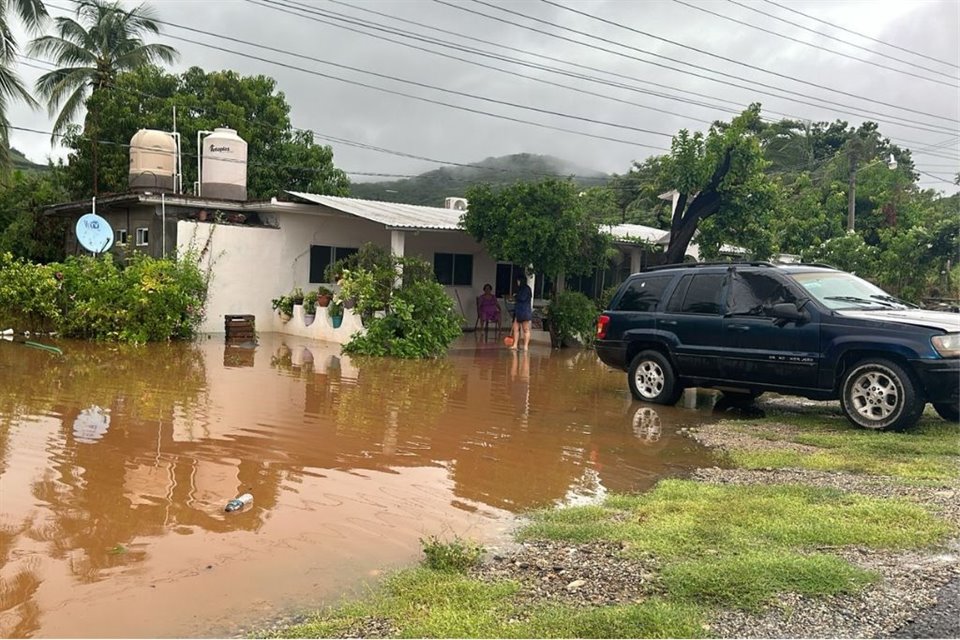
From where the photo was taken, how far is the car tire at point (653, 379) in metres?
10.2

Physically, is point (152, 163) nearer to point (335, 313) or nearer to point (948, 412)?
point (335, 313)

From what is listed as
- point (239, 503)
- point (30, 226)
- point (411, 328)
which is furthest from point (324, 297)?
point (30, 226)

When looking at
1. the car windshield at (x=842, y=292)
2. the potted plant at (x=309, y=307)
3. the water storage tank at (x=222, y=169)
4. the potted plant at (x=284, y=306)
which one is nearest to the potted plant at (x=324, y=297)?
Result: the potted plant at (x=309, y=307)

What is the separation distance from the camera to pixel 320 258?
2111 centimetres

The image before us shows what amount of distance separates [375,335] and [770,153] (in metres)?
37.0

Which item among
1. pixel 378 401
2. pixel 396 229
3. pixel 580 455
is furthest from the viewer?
pixel 396 229

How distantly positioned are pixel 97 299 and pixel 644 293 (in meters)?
11.6

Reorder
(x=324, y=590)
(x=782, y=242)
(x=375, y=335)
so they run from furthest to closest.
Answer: (x=782, y=242)
(x=375, y=335)
(x=324, y=590)

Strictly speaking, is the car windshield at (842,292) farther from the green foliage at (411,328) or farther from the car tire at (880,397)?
the green foliage at (411,328)

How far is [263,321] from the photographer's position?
20078mm

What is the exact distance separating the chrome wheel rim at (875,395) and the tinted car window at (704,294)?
6.36ft

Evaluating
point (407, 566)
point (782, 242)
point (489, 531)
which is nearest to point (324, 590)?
point (407, 566)

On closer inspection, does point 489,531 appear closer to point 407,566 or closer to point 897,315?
point 407,566

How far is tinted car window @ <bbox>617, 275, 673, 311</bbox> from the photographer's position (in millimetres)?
10562
